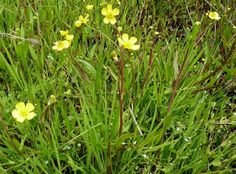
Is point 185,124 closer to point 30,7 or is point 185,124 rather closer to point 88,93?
point 88,93

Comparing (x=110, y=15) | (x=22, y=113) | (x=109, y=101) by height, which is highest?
(x=110, y=15)

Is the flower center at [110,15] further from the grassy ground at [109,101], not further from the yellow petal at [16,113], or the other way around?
the yellow petal at [16,113]

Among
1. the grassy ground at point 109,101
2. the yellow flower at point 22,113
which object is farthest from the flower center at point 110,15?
the yellow flower at point 22,113

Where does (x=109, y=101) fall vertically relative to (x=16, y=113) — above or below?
below

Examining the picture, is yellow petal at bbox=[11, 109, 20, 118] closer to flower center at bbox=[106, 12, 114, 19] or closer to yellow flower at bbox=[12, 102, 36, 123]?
yellow flower at bbox=[12, 102, 36, 123]

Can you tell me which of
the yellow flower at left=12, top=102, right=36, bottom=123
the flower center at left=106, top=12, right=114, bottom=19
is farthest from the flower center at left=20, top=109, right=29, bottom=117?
the flower center at left=106, top=12, right=114, bottom=19

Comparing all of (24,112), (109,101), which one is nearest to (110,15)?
(109,101)

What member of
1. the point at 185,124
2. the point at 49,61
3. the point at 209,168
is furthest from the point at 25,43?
the point at 209,168

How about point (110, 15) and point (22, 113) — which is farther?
point (110, 15)

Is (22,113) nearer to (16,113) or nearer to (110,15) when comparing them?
(16,113)

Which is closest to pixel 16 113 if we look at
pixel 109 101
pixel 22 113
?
pixel 22 113
